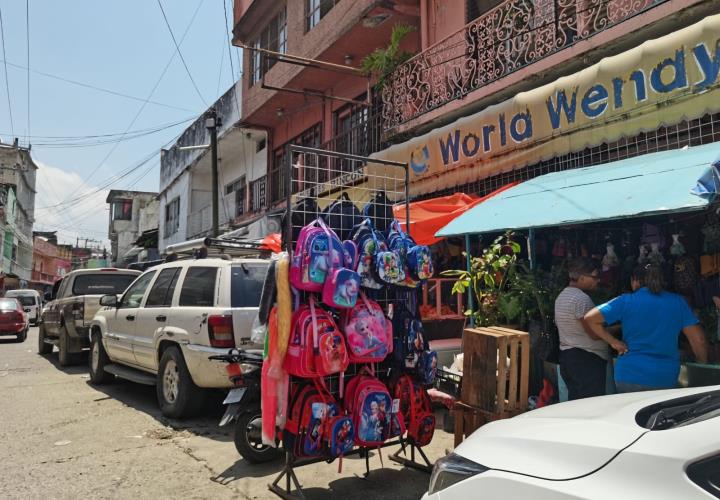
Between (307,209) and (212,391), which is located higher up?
(307,209)

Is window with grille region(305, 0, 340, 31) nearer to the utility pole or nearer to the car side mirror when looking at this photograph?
the utility pole

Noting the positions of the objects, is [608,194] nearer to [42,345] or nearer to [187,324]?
[187,324]

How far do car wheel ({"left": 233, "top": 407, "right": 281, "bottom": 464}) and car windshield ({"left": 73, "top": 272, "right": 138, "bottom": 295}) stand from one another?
7229 millimetres

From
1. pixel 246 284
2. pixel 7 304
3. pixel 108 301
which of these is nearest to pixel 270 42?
pixel 108 301

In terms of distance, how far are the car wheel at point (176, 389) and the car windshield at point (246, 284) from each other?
37.0 inches

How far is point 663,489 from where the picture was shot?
152cm

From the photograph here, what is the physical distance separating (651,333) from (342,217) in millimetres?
2456

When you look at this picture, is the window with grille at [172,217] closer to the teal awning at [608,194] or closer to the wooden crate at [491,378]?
the teal awning at [608,194]

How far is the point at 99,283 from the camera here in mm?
10828

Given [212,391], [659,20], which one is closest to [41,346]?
[212,391]

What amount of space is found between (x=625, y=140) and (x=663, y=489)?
620 cm

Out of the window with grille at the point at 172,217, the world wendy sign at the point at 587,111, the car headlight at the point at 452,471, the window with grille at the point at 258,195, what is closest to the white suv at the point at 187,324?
the car headlight at the point at 452,471

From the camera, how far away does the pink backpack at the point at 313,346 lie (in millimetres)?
3646

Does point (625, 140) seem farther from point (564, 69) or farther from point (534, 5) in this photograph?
point (534, 5)
